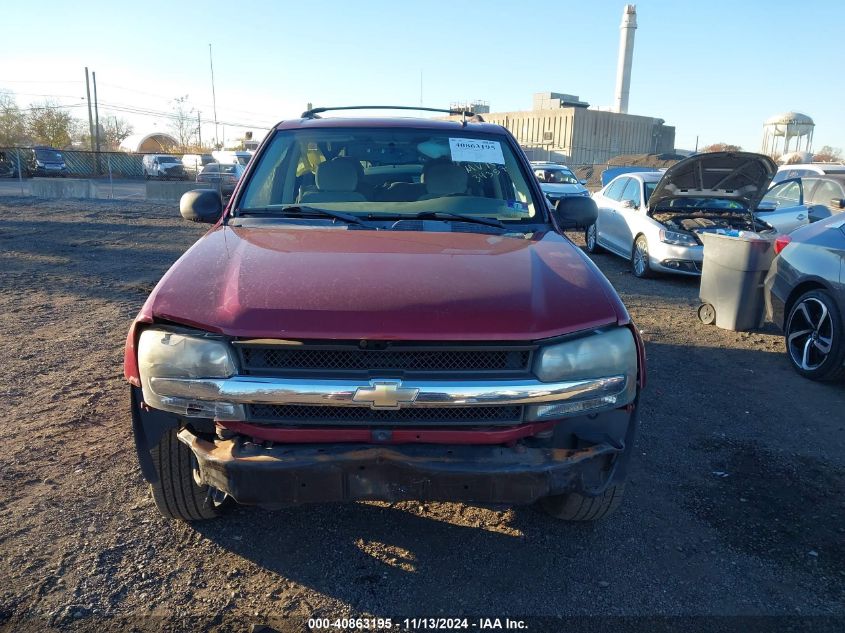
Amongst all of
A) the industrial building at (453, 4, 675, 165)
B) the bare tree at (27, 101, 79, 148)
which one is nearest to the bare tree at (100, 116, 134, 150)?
the bare tree at (27, 101, 79, 148)

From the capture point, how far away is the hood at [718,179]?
8439 millimetres

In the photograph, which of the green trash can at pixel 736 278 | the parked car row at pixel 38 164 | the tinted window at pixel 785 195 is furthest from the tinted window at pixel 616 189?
the parked car row at pixel 38 164

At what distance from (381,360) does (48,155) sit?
4069cm

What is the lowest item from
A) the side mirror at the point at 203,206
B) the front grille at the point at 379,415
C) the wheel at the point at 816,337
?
the wheel at the point at 816,337

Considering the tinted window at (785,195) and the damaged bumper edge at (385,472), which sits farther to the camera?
the tinted window at (785,195)

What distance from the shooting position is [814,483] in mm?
3646

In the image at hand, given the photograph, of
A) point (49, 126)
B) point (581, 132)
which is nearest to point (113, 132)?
point (49, 126)

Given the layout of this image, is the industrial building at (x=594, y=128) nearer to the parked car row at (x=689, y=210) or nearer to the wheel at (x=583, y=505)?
the parked car row at (x=689, y=210)

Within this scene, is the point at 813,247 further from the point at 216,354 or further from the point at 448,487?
the point at 216,354

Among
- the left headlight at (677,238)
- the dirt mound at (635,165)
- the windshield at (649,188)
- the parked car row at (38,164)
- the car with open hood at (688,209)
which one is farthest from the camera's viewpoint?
the dirt mound at (635,165)

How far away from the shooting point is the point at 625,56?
73.1m

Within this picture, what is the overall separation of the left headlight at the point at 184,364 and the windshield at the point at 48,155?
4000 centimetres

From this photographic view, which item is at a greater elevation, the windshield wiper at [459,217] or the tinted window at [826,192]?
the windshield wiper at [459,217]

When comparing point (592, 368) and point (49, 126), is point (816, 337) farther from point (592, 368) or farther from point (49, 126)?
point (49, 126)
